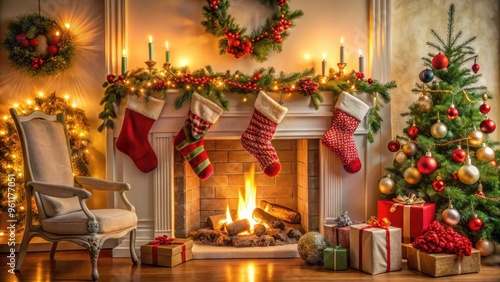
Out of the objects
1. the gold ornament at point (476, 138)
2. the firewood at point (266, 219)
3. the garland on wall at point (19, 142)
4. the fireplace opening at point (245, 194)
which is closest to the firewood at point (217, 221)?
the fireplace opening at point (245, 194)

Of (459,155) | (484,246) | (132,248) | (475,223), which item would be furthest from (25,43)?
(484,246)

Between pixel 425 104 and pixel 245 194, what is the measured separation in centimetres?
172

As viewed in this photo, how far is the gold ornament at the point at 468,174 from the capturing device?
4219mm

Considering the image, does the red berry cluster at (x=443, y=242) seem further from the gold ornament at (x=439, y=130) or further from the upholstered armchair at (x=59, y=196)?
the upholstered armchair at (x=59, y=196)

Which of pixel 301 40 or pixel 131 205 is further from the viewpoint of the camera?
pixel 301 40

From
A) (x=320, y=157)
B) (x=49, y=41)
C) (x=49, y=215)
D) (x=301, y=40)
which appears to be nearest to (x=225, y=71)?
(x=301, y=40)

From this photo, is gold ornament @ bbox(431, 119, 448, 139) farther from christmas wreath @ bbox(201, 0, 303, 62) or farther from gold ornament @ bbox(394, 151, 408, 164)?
christmas wreath @ bbox(201, 0, 303, 62)

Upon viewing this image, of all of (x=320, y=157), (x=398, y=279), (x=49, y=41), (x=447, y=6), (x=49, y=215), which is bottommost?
(x=398, y=279)

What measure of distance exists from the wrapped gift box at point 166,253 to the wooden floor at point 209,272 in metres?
0.05

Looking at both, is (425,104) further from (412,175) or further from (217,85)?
(217,85)

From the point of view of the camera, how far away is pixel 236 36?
4.59 metres

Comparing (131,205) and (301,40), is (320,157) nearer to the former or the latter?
(301,40)

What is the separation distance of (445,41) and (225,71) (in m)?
1.88

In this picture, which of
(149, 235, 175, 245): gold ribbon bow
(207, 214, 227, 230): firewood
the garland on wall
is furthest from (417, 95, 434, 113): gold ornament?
the garland on wall
